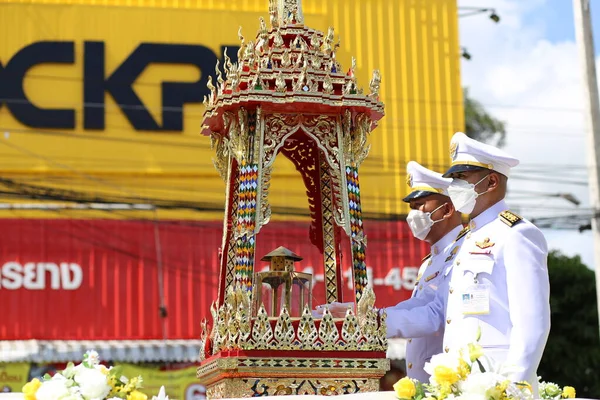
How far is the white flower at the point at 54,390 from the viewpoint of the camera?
478cm

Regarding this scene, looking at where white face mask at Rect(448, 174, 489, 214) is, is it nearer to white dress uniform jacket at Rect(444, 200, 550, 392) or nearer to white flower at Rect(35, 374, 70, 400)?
white dress uniform jacket at Rect(444, 200, 550, 392)

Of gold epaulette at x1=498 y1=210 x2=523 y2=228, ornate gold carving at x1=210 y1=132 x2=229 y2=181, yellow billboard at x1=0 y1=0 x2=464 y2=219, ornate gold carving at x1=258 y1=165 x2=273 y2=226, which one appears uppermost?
yellow billboard at x1=0 y1=0 x2=464 y2=219

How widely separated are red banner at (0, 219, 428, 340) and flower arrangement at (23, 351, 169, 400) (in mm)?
16945

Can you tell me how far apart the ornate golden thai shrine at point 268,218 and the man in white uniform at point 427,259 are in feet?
0.90

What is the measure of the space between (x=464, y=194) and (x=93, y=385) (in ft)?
8.30

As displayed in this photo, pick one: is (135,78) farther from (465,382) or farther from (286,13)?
(465,382)

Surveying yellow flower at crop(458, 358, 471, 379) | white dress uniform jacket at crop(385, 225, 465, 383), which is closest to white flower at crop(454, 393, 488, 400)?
yellow flower at crop(458, 358, 471, 379)

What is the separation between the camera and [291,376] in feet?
22.4

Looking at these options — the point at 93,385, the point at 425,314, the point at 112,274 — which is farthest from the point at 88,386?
the point at 112,274

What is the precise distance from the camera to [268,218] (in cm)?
735

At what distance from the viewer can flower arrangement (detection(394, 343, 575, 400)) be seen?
4664mm

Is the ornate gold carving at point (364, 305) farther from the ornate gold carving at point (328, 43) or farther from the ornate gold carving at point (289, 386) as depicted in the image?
the ornate gold carving at point (328, 43)

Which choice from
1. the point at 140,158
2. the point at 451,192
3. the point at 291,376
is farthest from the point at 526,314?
the point at 140,158

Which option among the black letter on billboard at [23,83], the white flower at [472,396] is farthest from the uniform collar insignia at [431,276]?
the black letter on billboard at [23,83]
